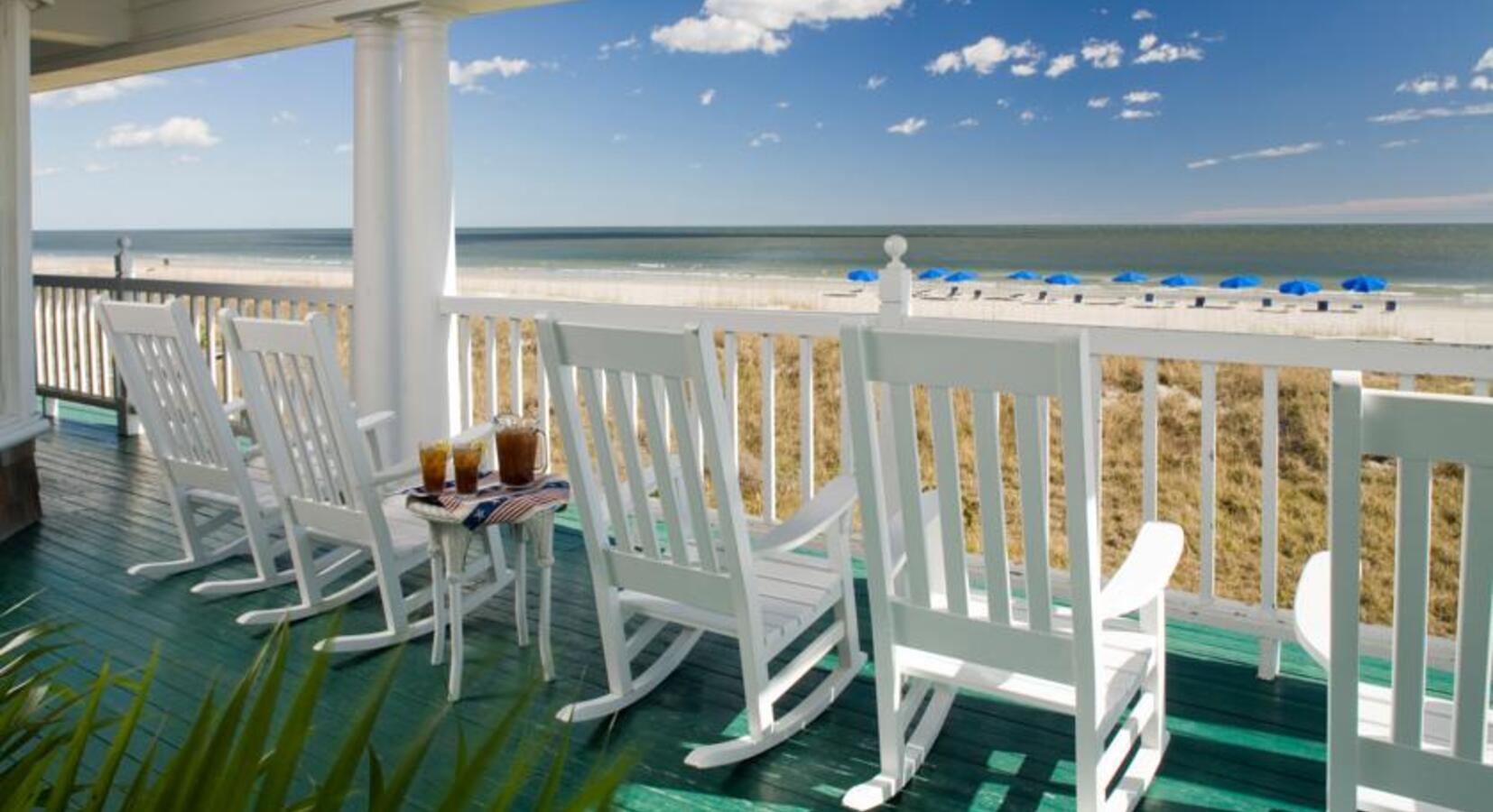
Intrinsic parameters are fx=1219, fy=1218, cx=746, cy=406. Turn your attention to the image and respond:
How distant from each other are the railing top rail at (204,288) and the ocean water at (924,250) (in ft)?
84.1

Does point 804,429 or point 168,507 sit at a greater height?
point 804,429

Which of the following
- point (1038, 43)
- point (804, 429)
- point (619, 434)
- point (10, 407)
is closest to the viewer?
point (619, 434)

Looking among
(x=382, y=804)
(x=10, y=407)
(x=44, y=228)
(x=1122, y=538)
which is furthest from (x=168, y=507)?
(x=44, y=228)

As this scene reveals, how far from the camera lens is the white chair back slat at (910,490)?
2381mm

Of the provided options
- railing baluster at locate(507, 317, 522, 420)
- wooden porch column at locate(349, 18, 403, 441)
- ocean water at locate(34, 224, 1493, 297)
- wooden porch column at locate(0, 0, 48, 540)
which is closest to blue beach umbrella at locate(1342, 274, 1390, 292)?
ocean water at locate(34, 224, 1493, 297)

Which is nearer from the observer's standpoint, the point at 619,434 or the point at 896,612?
Answer: the point at 896,612

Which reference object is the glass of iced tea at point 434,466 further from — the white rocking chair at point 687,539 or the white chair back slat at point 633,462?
the white chair back slat at point 633,462

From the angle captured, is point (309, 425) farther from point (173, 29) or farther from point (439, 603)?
point (173, 29)

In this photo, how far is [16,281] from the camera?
17.7ft

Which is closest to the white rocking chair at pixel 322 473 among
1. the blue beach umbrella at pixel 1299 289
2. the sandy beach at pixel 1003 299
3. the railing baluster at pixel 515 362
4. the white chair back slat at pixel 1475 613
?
the railing baluster at pixel 515 362

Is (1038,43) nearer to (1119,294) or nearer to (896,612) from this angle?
(1119,294)

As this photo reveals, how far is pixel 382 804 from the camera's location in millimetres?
581

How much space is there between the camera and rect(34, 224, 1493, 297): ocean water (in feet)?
98.7

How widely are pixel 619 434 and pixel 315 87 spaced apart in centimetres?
3678
